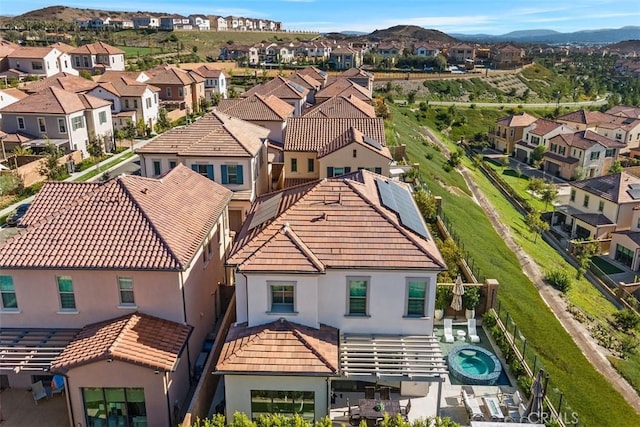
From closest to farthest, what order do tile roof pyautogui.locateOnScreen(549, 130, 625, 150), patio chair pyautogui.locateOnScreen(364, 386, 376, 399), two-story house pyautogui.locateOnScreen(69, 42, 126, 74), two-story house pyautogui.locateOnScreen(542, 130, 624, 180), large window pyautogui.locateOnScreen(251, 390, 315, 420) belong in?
large window pyautogui.locateOnScreen(251, 390, 315, 420) → patio chair pyautogui.locateOnScreen(364, 386, 376, 399) → two-story house pyautogui.locateOnScreen(542, 130, 624, 180) → tile roof pyautogui.locateOnScreen(549, 130, 625, 150) → two-story house pyautogui.locateOnScreen(69, 42, 126, 74)

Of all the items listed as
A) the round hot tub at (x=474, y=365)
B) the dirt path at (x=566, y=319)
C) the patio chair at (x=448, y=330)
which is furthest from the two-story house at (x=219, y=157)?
the dirt path at (x=566, y=319)

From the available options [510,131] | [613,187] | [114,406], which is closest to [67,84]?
[114,406]

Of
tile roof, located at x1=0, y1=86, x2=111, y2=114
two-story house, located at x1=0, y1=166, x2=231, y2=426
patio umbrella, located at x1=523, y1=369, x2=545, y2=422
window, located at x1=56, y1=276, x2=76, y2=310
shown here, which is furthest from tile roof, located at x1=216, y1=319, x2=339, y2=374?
tile roof, located at x1=0, y1=86, x2=111, y2=114

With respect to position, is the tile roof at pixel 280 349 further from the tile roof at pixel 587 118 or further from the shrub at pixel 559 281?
the tile roof at pixel 587 118

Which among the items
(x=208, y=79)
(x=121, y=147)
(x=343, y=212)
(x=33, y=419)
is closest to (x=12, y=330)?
(x=33, y=419)

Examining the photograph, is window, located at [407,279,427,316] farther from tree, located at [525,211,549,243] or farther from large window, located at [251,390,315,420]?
tree, located at [525,211,549,243]

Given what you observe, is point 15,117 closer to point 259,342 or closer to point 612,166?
point 259,342
